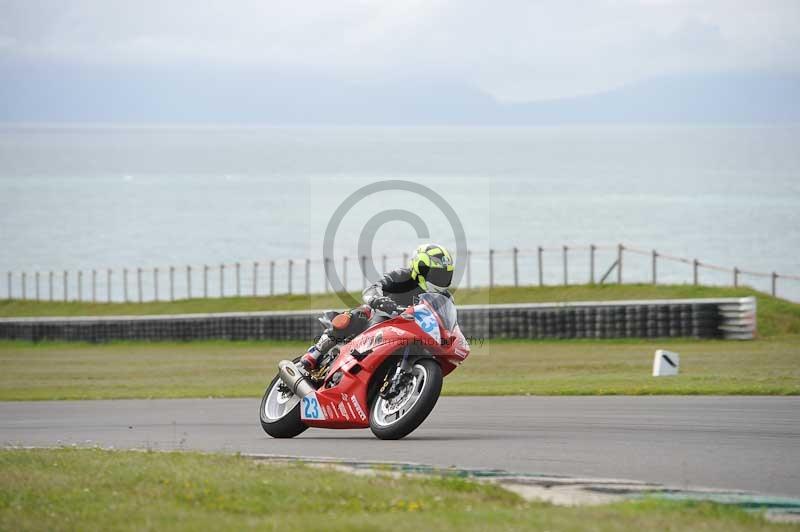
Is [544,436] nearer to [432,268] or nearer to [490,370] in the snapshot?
[432,268]

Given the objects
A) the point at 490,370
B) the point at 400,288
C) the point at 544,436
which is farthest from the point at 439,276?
the point at 490,370

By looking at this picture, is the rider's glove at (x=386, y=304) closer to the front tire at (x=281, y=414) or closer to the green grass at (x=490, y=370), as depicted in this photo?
the front tire at (x=281, y=414)

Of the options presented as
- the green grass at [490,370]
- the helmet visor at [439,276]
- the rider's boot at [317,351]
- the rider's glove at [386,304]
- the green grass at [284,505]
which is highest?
the helmet visor at [439,276]

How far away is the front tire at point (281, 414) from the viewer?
13.1 metres

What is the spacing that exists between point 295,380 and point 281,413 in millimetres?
629

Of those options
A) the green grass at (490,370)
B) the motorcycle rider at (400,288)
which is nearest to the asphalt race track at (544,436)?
the motorcycle rider at (400,288)

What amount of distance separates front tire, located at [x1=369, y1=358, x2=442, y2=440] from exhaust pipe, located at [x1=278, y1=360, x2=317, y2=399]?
2.76 feet

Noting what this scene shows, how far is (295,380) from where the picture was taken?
42.3ft

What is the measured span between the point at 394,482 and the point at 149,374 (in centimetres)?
2125

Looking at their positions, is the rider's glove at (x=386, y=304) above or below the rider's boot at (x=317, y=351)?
above

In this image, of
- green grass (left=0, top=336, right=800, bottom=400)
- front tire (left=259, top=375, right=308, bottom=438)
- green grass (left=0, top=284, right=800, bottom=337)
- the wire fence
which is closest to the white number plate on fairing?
front tire (left=259, top=375, right=308, bottom=438)

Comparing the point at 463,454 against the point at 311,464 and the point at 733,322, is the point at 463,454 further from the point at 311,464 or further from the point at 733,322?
the point at 733,322

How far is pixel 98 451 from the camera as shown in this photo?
11383 millimetres

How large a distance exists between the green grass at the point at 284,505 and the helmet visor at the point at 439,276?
119 inches
